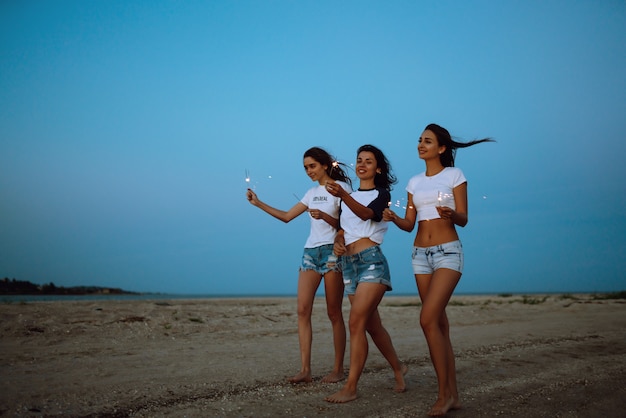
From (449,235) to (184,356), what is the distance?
4731mm

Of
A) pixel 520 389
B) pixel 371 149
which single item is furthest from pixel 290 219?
pixel 520 389

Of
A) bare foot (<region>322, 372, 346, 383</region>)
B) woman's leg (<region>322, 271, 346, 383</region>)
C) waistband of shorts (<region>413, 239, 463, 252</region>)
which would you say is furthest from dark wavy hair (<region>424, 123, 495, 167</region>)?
bare foot (<region>322, 372, 346, 383</region>)

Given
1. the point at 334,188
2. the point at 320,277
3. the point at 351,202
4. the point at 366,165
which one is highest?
→ the point at 366,165

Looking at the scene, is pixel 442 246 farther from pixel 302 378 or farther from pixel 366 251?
pixel 302 378

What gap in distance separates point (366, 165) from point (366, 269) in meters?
1.19

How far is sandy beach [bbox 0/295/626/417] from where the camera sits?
489 cm

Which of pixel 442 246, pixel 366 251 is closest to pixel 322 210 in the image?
pixel 366 251

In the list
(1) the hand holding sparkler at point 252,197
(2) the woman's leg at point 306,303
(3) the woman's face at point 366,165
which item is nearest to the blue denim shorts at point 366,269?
(2) the woman's leg at point 306,303

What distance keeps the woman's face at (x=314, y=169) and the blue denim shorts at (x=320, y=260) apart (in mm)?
975

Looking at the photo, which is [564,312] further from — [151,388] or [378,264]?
[151,388]

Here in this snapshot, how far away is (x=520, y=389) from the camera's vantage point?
5672 mm

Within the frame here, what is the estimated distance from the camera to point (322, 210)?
6297 mm

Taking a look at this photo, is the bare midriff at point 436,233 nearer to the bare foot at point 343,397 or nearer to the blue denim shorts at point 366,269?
the blue denim shorts at point 366,269

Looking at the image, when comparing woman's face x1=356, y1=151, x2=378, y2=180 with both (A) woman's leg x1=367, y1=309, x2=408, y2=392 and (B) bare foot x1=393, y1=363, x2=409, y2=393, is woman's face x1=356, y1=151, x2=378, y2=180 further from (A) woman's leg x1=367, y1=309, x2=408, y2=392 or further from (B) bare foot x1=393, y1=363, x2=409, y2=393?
(B) bare foot x1=393, y1=363, x2=409, y2=393
